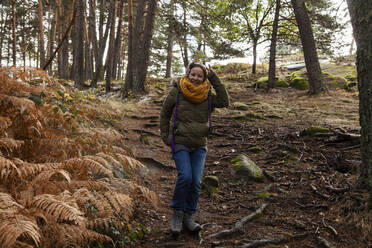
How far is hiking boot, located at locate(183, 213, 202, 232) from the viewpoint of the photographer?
342cm

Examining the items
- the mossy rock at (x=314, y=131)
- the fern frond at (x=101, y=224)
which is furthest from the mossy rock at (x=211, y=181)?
the mossy rock at (x=314, y=131)

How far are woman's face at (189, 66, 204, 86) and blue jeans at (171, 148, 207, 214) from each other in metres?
0.93

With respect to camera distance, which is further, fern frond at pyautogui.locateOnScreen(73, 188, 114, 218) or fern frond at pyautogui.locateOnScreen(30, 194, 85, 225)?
fern frond at pyautogui.locateOnScreen(73, 188, 114, 218)

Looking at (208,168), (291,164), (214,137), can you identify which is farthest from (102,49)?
(291,164)

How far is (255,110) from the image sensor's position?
10609 millimetres

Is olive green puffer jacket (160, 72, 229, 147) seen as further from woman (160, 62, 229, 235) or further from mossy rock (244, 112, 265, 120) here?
mossy rock (244, 112, 265, 120)

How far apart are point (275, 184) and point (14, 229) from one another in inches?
167

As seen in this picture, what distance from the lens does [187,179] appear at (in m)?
3.30

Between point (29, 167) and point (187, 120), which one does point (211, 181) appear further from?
point (29, 167)

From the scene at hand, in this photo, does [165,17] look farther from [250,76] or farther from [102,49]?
[250,76]

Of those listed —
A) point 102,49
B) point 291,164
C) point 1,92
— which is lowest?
point 291,164

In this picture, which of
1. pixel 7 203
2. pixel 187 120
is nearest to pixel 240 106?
pixel 187 120

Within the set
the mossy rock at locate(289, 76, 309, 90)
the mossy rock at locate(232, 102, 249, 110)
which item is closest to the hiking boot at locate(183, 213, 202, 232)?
the mossy rock at locate(232, 102, 249, 110)

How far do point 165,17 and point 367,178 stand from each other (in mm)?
11449
